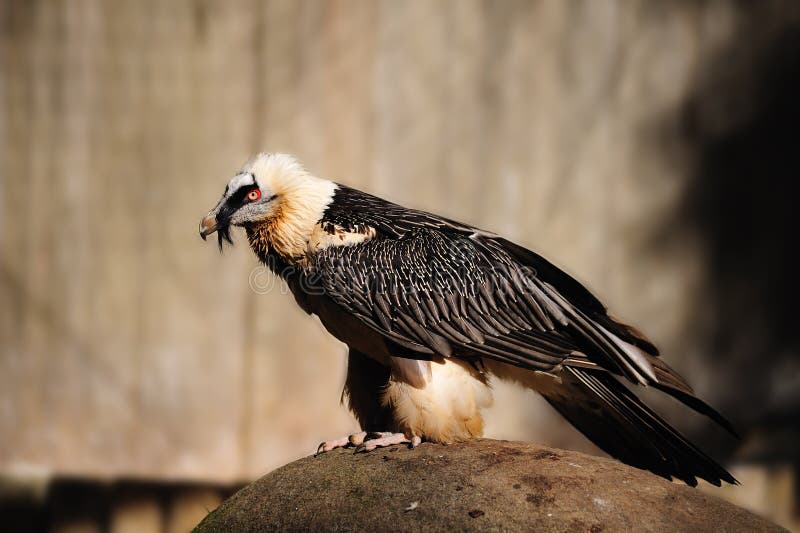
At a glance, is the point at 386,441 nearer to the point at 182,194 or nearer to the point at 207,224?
the point at 207,224

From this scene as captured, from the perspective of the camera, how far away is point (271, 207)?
17.1ft

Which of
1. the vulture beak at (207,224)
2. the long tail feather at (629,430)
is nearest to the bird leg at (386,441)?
the long tail feather at (629,430)

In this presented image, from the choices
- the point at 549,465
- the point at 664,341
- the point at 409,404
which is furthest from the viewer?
the point at 664,341

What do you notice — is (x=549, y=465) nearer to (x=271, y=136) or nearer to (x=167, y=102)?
(x=271, y=136)

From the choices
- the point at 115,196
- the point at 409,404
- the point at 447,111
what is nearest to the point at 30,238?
the point at 115,196

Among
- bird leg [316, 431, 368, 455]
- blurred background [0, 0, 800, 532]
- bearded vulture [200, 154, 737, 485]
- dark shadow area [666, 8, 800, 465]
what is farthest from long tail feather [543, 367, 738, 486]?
dark shadow area [666, 8, 800, 465]

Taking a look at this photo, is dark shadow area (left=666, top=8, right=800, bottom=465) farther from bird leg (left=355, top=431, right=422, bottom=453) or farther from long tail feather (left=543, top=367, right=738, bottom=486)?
bird leg (left=355, top=431, right=422, bottom=453)

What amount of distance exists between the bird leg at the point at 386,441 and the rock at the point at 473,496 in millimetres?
50

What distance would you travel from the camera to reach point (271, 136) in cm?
758

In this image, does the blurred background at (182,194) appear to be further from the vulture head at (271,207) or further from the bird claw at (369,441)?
the bird claw at (369,441)

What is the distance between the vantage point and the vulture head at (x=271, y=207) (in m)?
5.20

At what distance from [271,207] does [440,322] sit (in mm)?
1107

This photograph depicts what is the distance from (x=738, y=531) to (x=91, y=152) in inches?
217

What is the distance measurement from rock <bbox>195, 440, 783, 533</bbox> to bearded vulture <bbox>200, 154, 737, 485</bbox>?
263mm
